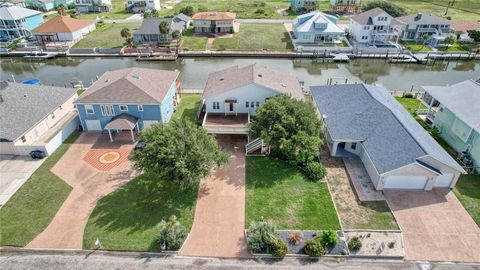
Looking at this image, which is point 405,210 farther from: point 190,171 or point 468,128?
point 190,171

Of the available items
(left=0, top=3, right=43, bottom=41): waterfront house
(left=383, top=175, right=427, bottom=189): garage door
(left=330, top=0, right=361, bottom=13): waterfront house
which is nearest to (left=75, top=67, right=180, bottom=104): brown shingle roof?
(left=383, top=175, right=427, bottom=189): garage door

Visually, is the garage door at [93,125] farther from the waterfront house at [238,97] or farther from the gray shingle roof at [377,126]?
the gray shingle roof at [377,126]

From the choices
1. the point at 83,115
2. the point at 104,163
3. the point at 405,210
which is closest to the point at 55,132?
the point at 83,115

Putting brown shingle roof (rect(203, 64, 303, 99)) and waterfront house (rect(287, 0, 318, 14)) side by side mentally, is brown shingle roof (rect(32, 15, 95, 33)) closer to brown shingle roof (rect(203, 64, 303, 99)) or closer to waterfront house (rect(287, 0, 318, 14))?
brown shingle roof (rect(203, 64, 303, 99))

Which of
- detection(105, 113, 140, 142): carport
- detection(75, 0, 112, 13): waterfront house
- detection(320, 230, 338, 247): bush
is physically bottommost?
detection(320, 230, 338, 247): bush

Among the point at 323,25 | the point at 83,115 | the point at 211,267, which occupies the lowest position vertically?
the point at 211,267

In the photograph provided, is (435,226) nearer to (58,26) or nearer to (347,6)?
(58,26)
